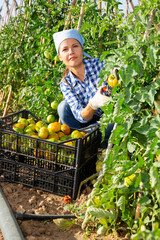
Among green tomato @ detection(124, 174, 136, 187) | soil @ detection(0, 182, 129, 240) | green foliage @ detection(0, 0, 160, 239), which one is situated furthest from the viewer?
soil @ detection(0, 182, 129, 240)

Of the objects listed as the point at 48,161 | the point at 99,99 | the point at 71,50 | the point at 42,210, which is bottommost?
the point at 42,210

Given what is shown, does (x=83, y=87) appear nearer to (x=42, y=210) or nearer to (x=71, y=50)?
(x=71, y=50)

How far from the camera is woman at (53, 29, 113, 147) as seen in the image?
2.14 metres

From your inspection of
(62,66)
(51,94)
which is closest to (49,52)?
(62,66)

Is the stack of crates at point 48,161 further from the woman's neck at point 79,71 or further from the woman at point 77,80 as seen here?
the woman's neck at point 79,71

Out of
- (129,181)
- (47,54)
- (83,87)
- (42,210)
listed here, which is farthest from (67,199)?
(47,54)

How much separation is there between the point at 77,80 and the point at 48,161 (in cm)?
81

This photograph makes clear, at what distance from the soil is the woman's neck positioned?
3.08 ft

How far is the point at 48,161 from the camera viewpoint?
5.90 ft

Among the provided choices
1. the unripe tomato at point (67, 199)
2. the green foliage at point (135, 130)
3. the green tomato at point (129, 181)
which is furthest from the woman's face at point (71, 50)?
the green tomato at point (129, 181)

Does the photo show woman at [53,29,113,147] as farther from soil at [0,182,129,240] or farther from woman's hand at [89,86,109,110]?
soil at [0,182,129,240]

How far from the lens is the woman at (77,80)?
2.14 m

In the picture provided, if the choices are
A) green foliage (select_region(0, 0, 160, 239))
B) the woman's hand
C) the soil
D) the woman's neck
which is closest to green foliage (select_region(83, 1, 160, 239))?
green foliage (select_region(0, 0, 160, 239))

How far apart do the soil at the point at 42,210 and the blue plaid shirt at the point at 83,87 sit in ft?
2.28
